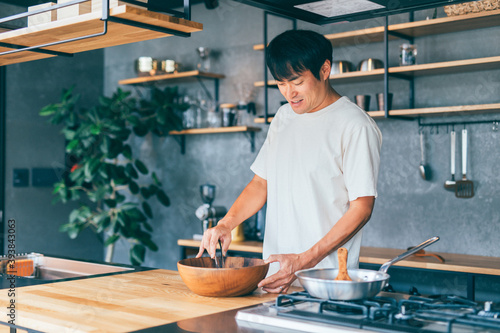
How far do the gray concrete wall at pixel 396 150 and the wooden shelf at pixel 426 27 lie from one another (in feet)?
0.24

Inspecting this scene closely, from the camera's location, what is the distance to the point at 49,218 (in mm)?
4820

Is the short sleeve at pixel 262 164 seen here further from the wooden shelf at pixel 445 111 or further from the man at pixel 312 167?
the wooden shelf at pixel 445 111

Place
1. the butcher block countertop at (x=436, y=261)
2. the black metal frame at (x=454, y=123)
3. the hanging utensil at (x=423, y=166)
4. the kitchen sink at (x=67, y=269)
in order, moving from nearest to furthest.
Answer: the kitchen sink at (x=67, y=269)
the butcher block countertop at (x=436, y=261)
the black metal frame at (x=454, y=123)
the hanging utensil at (x=423, y=166)

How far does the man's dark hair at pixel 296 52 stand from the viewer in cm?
177

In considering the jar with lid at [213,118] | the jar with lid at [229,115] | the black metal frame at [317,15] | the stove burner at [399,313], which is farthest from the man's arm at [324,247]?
the jar with lid at [213,118]

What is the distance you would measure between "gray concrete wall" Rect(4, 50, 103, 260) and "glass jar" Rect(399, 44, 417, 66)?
2.84m

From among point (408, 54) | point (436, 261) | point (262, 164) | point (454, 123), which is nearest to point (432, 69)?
point (408, 54)

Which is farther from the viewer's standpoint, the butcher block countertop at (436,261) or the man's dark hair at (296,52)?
the butcher block countertop at (436,261)

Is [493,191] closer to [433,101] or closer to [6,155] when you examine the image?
[433,101]

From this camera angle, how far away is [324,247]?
1.69 metres

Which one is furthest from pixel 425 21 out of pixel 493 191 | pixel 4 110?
pixel 4 110

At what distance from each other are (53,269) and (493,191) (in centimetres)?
244

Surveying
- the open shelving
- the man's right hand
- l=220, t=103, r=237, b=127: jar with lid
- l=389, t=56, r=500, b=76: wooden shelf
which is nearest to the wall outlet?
the open shelving

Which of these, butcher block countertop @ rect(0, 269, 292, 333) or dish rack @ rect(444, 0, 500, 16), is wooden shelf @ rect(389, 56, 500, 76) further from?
butcher block countertop @ rect(0, 269, 292, 333)
